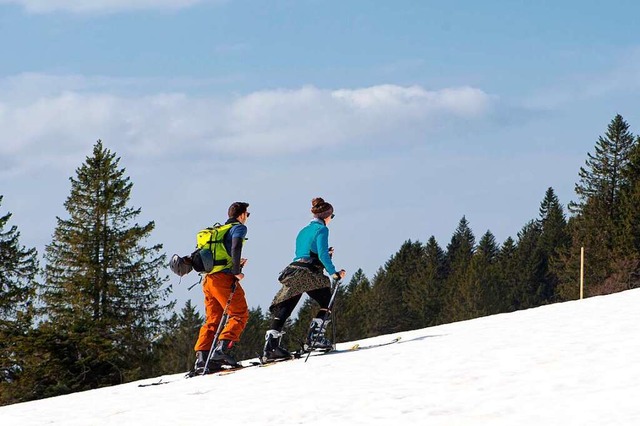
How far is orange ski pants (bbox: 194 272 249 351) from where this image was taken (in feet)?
48.4

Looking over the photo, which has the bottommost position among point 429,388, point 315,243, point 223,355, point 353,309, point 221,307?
point 429,388

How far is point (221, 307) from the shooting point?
1504 cm

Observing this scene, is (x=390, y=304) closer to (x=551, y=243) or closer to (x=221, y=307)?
(x=551, y=243)

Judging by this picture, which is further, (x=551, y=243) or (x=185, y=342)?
(x=551, y=243)

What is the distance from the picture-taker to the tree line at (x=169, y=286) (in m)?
43.4

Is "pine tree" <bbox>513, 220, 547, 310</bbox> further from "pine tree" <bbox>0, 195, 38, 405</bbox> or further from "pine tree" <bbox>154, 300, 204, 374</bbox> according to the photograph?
"pine tree" <bbox>0, 195, 38, 405</bbox>

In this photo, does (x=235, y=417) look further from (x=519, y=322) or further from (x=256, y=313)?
(x=256, y=313)

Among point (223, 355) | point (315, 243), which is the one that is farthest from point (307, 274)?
point (223, 355)

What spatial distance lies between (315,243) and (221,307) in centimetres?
160

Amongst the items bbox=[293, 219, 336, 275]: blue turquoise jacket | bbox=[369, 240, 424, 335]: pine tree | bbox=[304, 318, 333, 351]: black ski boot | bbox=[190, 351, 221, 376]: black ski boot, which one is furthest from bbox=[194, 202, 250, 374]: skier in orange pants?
bbox=[369, 240, 424, 335]: pine tree

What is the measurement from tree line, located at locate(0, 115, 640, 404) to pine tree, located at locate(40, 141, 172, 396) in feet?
0.18

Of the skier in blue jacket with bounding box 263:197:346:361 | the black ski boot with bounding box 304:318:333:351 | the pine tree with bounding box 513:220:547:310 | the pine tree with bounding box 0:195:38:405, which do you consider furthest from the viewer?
the pine tree with bounding box 513:220:547:310

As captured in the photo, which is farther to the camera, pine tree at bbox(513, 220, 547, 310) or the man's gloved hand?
pine tree at bbox(513, 220, 547, 310)

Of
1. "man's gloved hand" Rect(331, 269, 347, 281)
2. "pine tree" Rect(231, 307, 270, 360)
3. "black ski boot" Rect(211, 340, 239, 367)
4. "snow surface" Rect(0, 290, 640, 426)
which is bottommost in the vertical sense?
"snow surface" Rect(0, 290, 640, 426)
